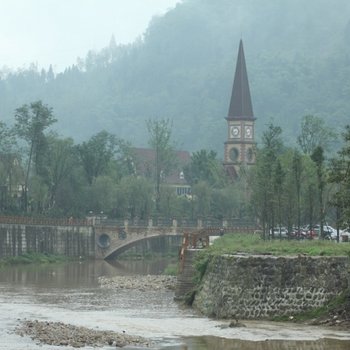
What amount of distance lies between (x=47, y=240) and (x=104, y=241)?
12.0 meters

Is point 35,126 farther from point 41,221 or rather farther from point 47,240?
point 47,240

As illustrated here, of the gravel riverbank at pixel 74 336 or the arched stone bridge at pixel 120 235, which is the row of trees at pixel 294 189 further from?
the arched stone bridge at pixel 120 235

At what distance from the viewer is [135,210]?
175 metres

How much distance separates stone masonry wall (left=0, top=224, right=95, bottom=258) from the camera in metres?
145

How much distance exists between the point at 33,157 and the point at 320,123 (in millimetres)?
44176

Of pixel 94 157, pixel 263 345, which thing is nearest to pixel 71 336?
pixel 263 345

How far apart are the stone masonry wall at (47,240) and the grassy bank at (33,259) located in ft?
3.33

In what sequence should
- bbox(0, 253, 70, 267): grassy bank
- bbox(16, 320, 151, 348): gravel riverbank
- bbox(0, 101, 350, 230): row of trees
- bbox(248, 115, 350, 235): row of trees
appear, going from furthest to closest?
1. bbox(0, 101, 350, 230): row of trees
2. bbox(0, 253, 70, 267): grassy bank
3. bbox(248, 115, 350, 235): row of trees
4. bbox(16, 320, 151, 348): gravel riverbank

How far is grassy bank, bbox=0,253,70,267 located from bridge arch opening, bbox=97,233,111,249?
9.62 meters

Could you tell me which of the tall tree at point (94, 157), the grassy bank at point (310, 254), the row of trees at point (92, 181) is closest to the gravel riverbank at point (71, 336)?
the grassy bank at point (310, 254)

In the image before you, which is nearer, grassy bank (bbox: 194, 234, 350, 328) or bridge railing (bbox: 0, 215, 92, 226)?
grassy bank (bbox: 194, 234, 350, 328)

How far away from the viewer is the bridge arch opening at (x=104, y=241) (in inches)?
6378

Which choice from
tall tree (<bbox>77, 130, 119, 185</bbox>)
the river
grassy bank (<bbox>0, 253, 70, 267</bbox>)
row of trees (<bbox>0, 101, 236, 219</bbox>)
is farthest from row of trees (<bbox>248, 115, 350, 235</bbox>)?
tall tree (<bbox>77, 130, 119, 185</bbox>)

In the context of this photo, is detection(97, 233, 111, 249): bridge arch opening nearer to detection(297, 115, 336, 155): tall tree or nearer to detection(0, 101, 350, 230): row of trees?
detection(0, 101, 350, 230): row of trees
